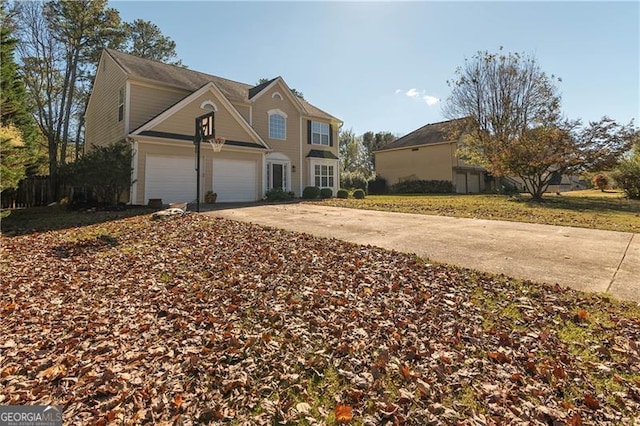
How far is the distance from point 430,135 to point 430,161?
9.81 ft

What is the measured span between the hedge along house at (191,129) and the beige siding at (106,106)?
0.05 meters

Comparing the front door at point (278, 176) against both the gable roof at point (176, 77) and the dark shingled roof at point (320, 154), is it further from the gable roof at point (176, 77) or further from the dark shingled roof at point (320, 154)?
the gable roof at point (176, 77)

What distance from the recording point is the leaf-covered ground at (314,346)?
7.32 ft

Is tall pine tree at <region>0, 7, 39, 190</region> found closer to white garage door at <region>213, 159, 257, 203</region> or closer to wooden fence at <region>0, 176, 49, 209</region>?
wooden fence at <region>0, 176, 49, 209</region>

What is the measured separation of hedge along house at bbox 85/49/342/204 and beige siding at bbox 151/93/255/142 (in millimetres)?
46

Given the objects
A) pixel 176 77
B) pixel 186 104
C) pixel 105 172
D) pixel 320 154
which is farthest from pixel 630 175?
pixel 105 172

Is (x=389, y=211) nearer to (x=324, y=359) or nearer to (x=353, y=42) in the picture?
(x=353, y=42)

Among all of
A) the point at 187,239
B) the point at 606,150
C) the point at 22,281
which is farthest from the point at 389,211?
the point at 606,150

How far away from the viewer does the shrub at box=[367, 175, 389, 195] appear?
33625 mm

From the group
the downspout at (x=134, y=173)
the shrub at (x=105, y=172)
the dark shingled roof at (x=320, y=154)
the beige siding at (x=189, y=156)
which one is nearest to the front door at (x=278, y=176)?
the beige siding at (x=189, y=156)

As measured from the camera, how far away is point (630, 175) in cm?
1877

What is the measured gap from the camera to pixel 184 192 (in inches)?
602

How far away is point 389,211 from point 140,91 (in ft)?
43.1

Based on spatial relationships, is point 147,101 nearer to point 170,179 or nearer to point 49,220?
point 170,179
